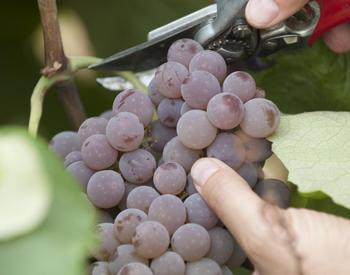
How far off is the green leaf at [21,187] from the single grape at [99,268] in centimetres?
37

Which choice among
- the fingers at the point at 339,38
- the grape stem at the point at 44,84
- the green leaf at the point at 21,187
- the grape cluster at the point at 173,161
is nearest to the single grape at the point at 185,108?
the grape cluster at the point at 173,161

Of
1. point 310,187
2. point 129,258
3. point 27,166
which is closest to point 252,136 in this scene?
point 310,187

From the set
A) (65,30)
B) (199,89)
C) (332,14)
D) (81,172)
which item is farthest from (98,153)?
(65,30)

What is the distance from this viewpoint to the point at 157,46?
34.4 inches

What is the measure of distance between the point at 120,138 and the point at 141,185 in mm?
61

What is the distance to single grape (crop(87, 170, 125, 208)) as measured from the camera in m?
0.75

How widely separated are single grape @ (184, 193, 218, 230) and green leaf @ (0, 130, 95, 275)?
37 cm

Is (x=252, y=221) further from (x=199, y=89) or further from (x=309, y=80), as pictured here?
(x=309, y=80)

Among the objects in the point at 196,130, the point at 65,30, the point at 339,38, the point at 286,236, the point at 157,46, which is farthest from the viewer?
the point at 65,30

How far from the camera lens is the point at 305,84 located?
1086 mm

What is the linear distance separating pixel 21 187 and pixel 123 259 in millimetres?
371

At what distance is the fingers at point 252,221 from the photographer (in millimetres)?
641

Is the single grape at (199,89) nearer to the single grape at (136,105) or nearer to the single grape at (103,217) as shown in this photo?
the single grape at (136,105)

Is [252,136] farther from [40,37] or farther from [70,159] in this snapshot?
[40,37]
